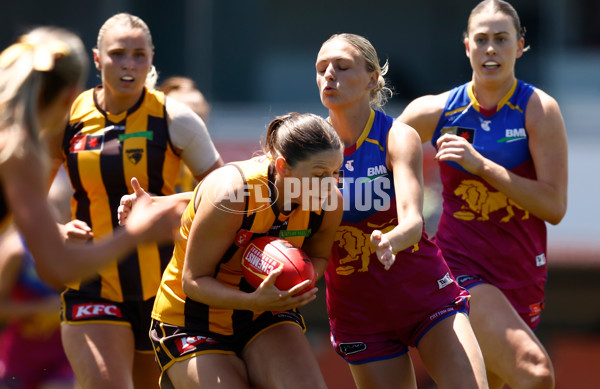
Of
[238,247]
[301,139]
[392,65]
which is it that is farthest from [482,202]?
[392,65]

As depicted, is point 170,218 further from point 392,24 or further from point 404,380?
point 392,24

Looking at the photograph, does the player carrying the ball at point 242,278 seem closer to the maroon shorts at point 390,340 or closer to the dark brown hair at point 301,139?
the dark brown hair at point 301,139

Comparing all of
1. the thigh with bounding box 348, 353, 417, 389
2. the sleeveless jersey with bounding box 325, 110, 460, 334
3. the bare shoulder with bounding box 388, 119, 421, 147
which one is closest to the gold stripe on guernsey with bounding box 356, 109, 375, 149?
the sleeveless jersey with bounding box 325, 110, 460, 334

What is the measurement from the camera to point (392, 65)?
14.3 metres

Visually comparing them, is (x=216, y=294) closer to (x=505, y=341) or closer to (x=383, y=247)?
(x=383, y=247)

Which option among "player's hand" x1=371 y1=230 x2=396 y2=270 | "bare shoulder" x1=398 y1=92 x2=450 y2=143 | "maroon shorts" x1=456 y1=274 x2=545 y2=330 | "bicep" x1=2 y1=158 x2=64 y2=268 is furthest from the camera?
"bare shoulder" x1=398 y1=92 x2=450 y2=143

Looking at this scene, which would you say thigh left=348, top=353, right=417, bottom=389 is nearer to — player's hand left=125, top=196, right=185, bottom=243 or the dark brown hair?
the dark brown hair

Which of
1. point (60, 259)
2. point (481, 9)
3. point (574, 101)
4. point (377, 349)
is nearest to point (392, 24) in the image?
point (574, 101)

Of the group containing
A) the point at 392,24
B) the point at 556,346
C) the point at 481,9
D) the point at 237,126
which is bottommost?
the point at 556,346

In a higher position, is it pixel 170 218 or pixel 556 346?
pixel 170 218

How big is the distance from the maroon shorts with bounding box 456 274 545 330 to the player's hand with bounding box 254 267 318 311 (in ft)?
4.18

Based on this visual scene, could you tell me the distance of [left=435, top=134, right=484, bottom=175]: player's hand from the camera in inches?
167

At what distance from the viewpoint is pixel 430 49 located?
48.8ft

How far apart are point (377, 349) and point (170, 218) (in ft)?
4.64
